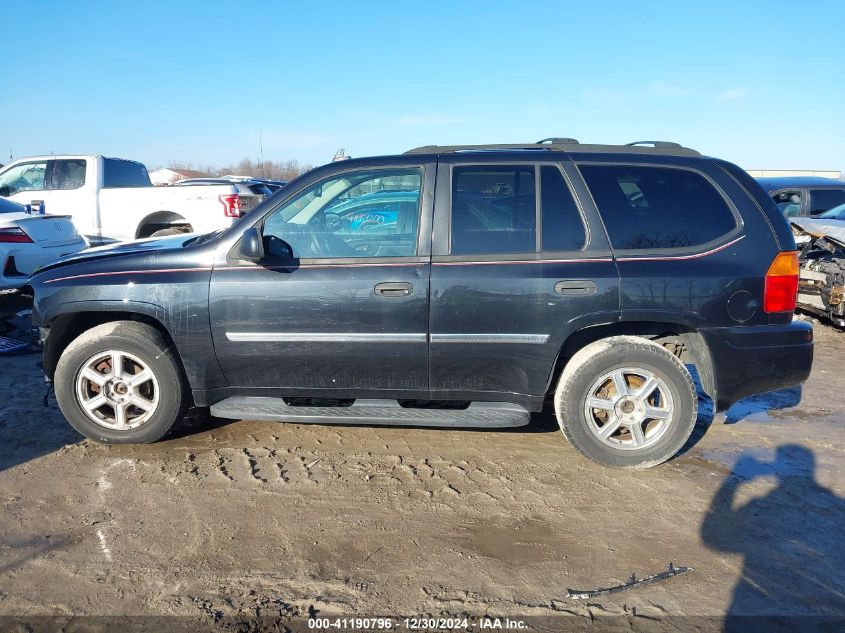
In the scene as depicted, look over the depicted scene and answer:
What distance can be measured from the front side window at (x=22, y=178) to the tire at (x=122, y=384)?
7.95m

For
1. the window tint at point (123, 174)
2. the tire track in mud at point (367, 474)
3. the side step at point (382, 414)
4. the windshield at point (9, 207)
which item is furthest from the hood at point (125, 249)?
the window tint at point (123, 174)

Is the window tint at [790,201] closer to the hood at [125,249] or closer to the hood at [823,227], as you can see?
the hood at [823,227]

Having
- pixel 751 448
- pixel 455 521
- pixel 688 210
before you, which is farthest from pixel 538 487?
pixel 688 210

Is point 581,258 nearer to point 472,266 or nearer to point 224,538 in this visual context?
point 472,266

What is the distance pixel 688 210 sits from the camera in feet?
12.2

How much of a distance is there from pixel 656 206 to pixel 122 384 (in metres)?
3.50

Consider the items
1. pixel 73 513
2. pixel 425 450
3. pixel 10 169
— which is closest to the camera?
pixel 73 513

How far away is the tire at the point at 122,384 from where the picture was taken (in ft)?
12.8

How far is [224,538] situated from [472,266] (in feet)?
6.46

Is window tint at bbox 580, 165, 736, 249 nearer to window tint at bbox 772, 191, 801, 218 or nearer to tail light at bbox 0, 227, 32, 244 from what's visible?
tail light at bbox 0, 227, 32, 244

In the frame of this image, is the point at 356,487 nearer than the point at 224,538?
No

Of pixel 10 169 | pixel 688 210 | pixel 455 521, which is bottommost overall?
pixel 455 521

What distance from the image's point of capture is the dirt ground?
2.59 m

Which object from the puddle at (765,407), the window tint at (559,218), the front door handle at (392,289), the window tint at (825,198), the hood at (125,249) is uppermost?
the window tint at (825,198)
